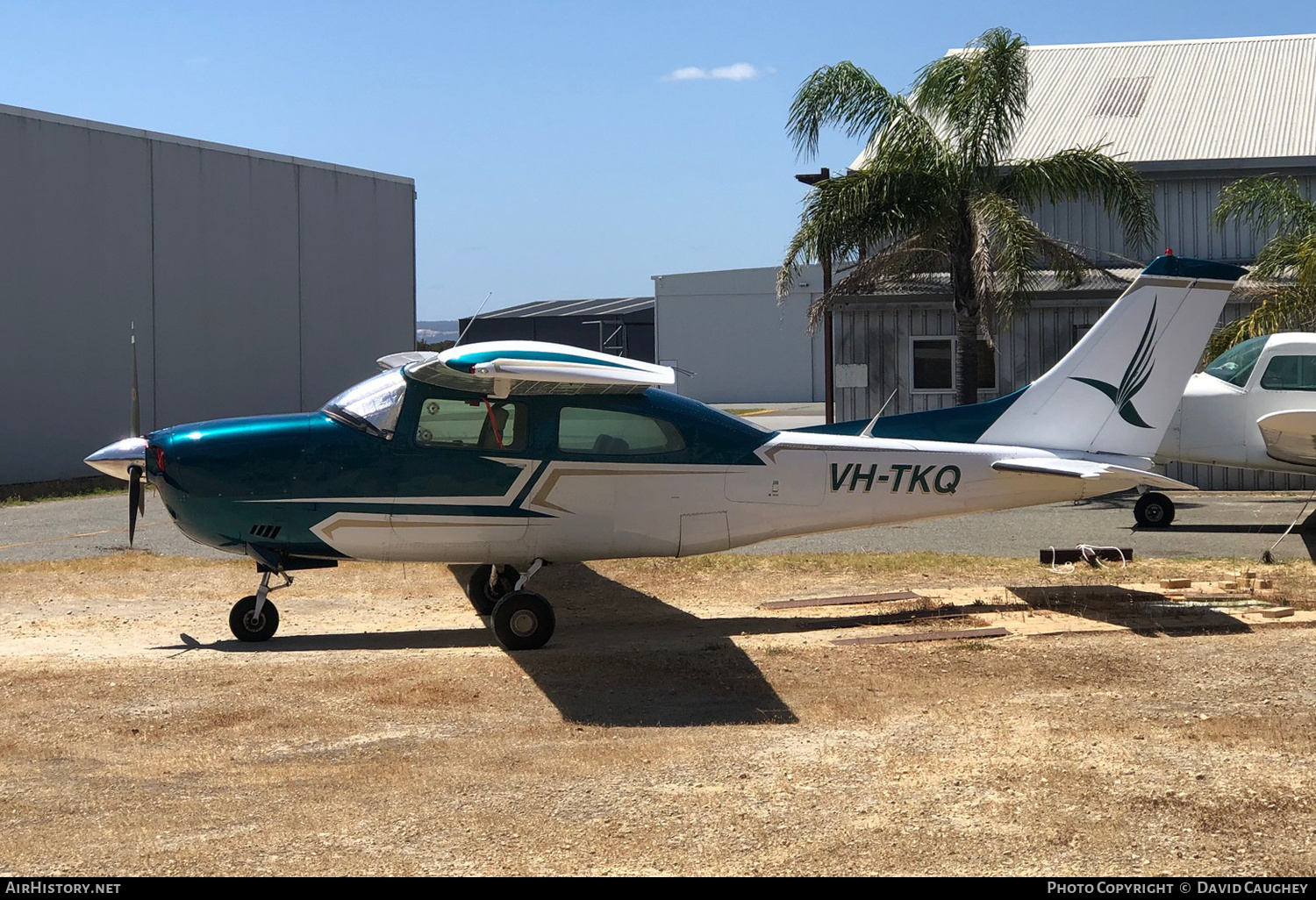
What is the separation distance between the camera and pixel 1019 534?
14.9 meters

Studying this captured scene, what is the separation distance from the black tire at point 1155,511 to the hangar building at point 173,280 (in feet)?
65.9

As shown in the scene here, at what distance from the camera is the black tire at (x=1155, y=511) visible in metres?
15.4

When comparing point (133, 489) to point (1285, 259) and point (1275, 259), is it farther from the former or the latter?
point (1275, 259)

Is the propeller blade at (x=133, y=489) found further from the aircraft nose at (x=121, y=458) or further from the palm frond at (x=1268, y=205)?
the palm frond at (x=1268, y=205)

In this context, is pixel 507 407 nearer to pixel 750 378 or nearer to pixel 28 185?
pixel 28 185

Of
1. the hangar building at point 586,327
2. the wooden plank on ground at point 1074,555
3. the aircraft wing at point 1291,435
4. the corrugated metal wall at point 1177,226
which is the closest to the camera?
the wooden plank on ground at point 1074,555

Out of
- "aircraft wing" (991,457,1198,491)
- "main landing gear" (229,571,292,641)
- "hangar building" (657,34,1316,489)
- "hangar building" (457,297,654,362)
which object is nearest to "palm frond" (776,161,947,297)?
"hangar building" (657,34,1316,489)

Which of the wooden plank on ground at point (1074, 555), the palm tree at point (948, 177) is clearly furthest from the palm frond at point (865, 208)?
the wooden plank on ground at point (1074, 555)

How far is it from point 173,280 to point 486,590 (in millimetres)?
20177

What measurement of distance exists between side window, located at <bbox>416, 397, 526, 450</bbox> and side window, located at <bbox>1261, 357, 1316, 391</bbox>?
10249mm

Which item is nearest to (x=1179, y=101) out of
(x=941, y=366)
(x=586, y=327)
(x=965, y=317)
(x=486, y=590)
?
(x=941, y=366)

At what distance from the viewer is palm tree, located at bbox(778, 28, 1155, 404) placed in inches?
725

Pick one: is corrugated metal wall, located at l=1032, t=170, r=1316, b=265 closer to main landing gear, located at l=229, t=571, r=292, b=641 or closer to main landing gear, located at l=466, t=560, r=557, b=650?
main landing gear, located at l=466, t=560, r=557, b=650

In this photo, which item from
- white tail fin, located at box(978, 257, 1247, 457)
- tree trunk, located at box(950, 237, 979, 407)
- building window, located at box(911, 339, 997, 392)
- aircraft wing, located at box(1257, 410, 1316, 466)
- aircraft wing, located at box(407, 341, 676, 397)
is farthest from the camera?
building window, located at box(911, 339, 997, 392)
